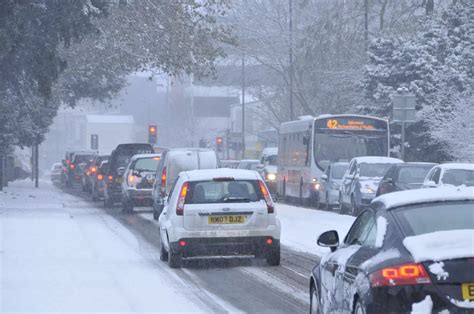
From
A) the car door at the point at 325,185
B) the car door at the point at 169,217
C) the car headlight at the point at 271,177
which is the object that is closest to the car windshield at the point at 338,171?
the car door at the point at 325,185

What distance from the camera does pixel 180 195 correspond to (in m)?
18.6

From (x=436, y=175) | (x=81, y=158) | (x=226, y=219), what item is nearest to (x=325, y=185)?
(x=436, y=175)

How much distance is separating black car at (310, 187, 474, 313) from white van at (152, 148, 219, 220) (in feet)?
73.0

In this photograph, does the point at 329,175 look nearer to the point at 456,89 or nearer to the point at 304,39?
the point at 456,89

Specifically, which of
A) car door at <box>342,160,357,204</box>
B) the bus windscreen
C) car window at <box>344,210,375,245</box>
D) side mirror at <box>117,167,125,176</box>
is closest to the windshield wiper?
car window at <box>344,210,375,245</box>

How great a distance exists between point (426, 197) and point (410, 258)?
97 centimetres

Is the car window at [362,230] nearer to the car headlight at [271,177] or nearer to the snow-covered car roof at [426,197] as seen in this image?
the snow-covered car roof at [426,197]

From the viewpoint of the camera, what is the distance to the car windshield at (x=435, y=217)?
863 cm

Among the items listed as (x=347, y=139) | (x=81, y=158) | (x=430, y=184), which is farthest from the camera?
(x=81, y=158)

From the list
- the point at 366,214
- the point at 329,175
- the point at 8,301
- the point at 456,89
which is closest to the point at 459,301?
the point at 366,214

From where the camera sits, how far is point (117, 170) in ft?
136

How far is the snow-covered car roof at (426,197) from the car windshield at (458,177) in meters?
18.1

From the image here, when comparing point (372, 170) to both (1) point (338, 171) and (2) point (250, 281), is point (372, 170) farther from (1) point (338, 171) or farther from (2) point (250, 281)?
(2) point (250, 281)

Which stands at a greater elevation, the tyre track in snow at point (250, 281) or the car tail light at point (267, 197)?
the car tail light at point (267, 197)
